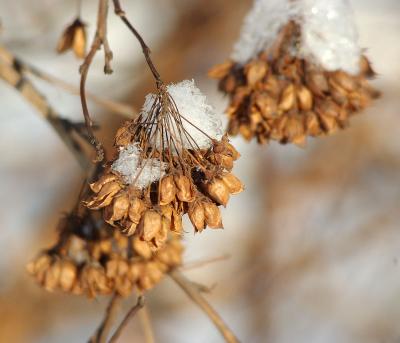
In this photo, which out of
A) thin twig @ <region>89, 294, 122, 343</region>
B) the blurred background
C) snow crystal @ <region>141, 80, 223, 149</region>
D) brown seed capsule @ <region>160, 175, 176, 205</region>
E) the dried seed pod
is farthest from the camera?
the blurred background

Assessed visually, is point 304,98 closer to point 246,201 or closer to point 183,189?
point 183,189

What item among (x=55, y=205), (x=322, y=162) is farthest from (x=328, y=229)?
(x=55, y=205)

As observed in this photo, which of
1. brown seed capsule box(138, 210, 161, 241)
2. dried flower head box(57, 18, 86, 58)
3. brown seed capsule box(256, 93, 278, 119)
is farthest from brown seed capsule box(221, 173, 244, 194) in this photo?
dried flower head box(57, 18, 86, 58)

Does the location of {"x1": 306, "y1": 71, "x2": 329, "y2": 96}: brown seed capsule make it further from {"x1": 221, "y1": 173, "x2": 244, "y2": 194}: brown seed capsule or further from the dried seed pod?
{"x1": 221, "y1": 173, "x2": 244, "y2": 194}: brown seed capsule

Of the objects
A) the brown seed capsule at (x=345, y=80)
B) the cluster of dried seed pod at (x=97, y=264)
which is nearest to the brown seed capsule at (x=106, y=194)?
the cluster of dried seed pod at (x=97, y=264)

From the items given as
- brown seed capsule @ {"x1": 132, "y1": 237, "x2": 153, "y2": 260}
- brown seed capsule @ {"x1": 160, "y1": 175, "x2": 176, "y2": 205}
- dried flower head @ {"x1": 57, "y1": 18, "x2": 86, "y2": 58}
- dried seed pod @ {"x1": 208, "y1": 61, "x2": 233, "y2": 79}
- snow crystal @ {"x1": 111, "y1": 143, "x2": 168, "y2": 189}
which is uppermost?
dried flower head @ {"x1": 57, "y1": 18, "x2": 86, "y2": 58}
